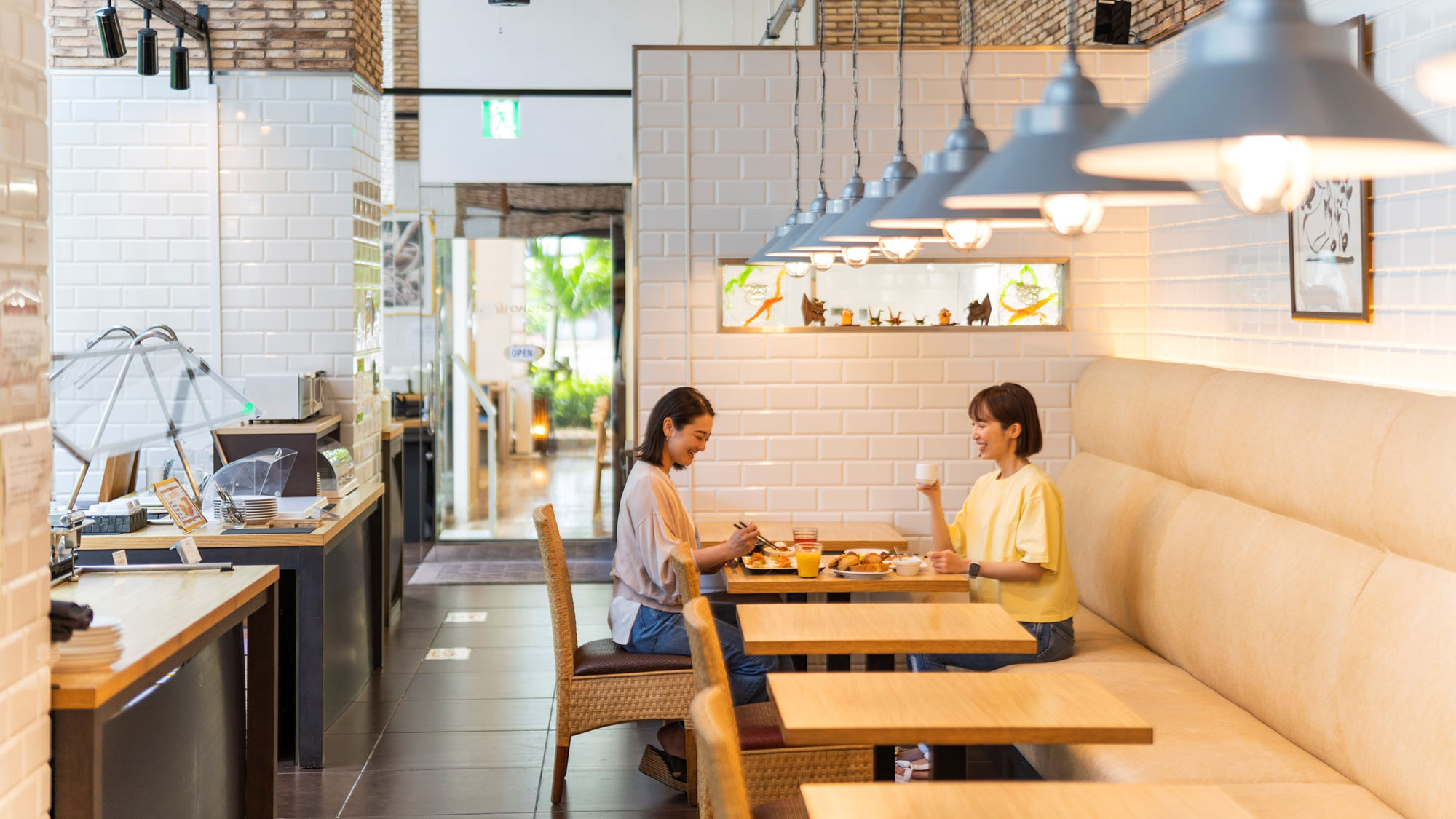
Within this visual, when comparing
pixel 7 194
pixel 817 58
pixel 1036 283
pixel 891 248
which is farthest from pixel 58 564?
pixel 1036 283

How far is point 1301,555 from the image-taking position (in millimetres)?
3830

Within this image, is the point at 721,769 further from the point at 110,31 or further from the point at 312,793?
the point at 110,31

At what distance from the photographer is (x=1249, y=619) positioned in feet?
13.1

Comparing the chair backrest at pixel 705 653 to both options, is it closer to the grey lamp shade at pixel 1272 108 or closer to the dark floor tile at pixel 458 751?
the grey lamp shade at pixel 1272 108

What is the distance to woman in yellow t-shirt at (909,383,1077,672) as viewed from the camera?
4.50 meters

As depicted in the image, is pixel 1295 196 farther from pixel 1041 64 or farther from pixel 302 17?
pixel 302 17

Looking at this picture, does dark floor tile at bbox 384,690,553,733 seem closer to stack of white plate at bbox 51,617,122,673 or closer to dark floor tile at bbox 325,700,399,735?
dark floor tile at bbox 325,700,399,735

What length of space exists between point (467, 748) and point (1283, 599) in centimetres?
316

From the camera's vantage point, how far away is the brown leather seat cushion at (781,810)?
3.05 metres

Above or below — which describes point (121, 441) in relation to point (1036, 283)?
below

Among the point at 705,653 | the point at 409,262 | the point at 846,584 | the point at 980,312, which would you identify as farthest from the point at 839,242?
the point at 409,262

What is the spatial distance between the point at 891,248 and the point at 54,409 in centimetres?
297

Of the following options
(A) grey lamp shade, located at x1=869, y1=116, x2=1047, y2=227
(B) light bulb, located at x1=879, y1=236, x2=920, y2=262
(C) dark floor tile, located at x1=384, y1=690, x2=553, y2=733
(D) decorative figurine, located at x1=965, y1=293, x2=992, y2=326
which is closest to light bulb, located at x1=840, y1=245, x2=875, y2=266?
(B) light bulb, located at x1=879, y1=236, x2=920, y2=262

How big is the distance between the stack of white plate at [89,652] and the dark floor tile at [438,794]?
1772 millimetres
